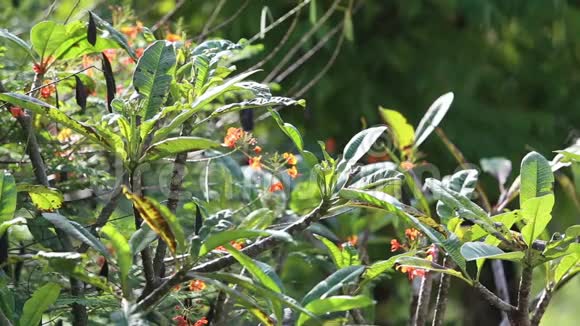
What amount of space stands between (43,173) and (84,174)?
38cm

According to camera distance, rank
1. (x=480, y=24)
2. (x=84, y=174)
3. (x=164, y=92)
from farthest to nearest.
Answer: (x=480, y=24) → (x=84, y=174) → (x=164, y=92)

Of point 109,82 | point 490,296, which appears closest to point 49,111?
point 109,82

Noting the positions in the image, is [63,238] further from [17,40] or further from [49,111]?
[17,40]

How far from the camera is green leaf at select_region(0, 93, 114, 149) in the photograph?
1.47 metres

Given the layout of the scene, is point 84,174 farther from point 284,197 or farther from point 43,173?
point 284,197

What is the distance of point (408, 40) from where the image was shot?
207 inches

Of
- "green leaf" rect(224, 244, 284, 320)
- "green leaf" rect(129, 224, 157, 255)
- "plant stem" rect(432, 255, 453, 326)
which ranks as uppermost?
"green leaf" rect(129, 224, 157, 255)

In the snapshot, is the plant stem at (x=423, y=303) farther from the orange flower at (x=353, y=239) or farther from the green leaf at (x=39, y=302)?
the green leaf at (x=39, y=302)

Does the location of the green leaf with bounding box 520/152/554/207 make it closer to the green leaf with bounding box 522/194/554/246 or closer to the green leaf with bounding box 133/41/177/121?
the green leaf with bounding box 522/194/554/246

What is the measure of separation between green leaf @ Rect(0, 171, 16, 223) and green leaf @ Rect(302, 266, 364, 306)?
0.48 m

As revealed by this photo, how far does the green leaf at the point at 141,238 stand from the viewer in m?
1.41

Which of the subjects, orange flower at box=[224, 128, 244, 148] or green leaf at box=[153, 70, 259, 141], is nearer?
green leaf at box=[153, 70, 259, 141]

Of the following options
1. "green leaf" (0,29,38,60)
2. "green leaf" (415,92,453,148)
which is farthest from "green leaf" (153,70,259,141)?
"green leaf" (415,92,453,148)

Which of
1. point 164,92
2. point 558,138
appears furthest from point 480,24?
point 164,92
